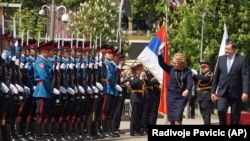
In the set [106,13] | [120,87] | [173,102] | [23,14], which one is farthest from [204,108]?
[106,13]

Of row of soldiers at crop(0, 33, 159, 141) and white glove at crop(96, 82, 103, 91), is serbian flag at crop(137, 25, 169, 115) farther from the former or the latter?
white glove at crop(96, 82, 103, 91)

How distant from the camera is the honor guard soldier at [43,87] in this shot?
19.3 meters

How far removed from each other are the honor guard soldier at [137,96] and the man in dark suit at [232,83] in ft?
21.5

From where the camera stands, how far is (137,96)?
2489 cm

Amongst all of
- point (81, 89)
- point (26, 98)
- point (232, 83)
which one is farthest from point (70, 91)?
point (232, 83)

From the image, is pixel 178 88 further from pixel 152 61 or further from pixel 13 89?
pixel 152 61

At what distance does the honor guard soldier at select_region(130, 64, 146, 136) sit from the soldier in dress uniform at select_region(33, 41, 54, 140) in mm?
5120

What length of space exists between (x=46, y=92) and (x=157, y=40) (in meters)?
6.20

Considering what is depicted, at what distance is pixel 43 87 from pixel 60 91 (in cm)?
104

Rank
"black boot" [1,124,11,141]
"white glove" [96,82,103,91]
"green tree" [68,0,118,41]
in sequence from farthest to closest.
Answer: "green tree" [68,0,118,41], "white glove" [96,82,103,91], "black boot" [1,124,11,141]

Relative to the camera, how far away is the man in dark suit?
59.2 ft

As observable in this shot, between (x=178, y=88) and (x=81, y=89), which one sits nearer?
(x=178, y=88)

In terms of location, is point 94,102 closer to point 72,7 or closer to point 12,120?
point 12,120

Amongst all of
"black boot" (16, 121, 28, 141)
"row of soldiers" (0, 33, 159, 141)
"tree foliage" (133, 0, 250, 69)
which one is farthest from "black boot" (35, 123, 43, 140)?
"tree foliage" (133, 0, 250, 69)
